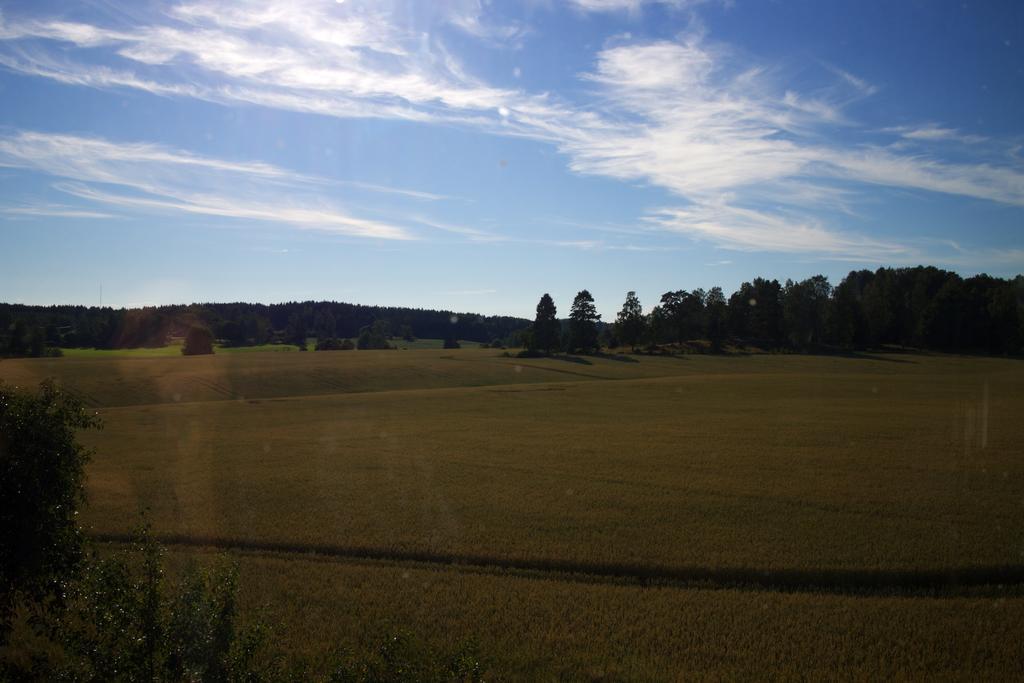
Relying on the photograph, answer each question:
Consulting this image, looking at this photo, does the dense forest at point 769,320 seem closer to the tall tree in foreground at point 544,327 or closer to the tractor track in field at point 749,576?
the tall tree in foreground at point 544,327

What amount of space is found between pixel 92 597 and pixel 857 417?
4470cm

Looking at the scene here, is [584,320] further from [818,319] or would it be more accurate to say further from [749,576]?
[749,576]

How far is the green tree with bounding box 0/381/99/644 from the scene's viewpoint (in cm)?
895

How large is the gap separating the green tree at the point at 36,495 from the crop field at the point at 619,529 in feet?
14.5

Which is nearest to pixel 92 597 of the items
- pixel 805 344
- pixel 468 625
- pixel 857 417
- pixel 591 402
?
pixel 468 625

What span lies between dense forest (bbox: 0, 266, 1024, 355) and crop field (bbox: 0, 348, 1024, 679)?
241 ft

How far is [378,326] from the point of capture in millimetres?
160250

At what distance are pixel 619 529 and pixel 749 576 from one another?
4.28 meters

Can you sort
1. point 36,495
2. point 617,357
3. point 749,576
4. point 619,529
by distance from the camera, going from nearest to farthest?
point 36,495
point 749,576
point 619,529
point 617,357

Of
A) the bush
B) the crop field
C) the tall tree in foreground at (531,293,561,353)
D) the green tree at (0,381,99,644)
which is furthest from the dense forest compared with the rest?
the green tree at (0,381,99,644)

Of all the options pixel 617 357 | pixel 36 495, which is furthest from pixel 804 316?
pixel 36 495

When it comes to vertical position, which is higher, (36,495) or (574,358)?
(36,495)

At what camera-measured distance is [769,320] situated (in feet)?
400

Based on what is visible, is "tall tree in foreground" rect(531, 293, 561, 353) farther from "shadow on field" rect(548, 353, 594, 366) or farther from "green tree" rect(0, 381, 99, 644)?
"green tree" rect(0, 381, 99, 644)
